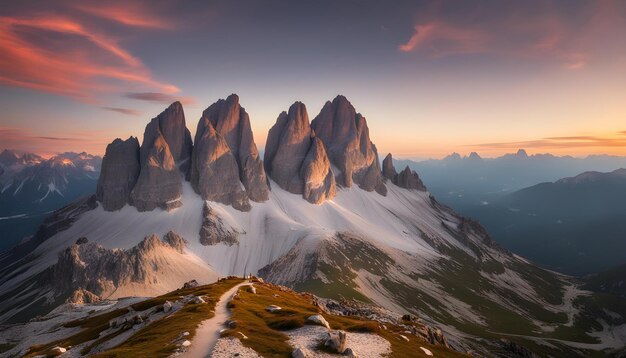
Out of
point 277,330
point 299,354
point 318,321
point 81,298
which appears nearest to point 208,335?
point 277,330

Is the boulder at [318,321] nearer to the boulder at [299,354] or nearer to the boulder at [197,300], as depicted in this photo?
the boulder at [299,354]

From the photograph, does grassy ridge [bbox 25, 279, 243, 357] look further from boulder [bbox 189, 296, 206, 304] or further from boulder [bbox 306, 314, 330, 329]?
boulder [bbox 306, 314, 330, 329]

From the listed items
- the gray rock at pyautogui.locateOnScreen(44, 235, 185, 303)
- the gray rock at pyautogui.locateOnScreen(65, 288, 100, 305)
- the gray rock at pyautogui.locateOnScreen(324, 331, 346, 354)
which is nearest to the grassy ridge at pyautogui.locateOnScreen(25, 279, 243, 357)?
the gray rock at pyautogui.locateOnScreen(324, 331, 346, 354)

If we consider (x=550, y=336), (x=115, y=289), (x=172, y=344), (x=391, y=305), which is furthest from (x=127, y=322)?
(x=550, y=336)

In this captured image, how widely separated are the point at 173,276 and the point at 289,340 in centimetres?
16712

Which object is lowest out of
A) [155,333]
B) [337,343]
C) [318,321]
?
[155,333]

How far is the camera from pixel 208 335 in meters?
41.6

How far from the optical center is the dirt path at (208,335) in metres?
36.0

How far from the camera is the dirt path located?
36022 millimetres

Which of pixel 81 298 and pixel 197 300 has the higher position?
pixel 197 300

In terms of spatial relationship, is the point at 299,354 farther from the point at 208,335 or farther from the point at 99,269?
the point at 99,269

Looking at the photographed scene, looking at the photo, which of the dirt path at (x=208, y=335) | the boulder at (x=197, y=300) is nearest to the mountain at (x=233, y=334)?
the dirt path at (x=208, y=335)

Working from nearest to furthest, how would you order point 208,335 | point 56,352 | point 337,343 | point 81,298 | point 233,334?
point 337,343
point 233,334
point 208,335
point 56,352
point 81,298

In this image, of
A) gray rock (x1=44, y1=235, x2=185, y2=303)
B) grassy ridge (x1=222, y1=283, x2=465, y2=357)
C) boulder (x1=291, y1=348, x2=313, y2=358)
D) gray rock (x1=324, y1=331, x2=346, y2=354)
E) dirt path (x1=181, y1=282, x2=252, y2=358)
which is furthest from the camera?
gray rock (x1=44, y1=235, x2=185, y2=303)
